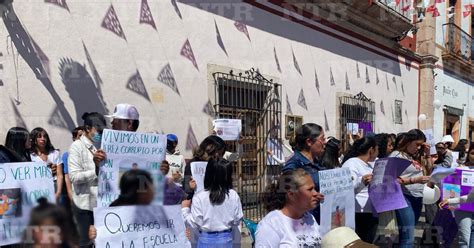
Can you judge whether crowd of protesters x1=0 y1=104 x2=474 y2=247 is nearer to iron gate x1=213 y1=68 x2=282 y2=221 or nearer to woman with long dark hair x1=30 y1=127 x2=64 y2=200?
woman with long dark hair x1=30 y1=127 x2=64 y2=200

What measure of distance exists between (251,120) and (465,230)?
4.15 meters

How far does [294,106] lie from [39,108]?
17.1 ft

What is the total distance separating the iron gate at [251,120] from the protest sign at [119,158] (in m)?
3.90

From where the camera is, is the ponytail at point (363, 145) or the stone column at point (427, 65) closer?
the ponytail at point (363, 145)

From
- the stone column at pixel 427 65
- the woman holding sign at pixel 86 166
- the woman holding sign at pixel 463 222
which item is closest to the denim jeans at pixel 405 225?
the woman holding sign at pixel 463 222

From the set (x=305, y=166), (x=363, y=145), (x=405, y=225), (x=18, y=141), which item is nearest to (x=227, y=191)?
(x=305, y=166)

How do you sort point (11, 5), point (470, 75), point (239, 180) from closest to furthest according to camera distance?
point (11, 5), point (239, 180), point (470, 75)

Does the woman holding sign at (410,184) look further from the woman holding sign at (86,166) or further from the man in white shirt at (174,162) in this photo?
the woman holding sign at (86,166)

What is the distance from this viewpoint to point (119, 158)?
128 inches

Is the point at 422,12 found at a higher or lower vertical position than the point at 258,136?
higher

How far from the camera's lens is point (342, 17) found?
417 inches

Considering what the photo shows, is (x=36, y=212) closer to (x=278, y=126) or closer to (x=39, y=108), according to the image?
(x=39, y=108)

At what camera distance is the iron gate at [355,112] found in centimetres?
1072

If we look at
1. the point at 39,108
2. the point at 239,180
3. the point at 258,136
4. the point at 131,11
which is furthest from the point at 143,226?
the point at 258,136
